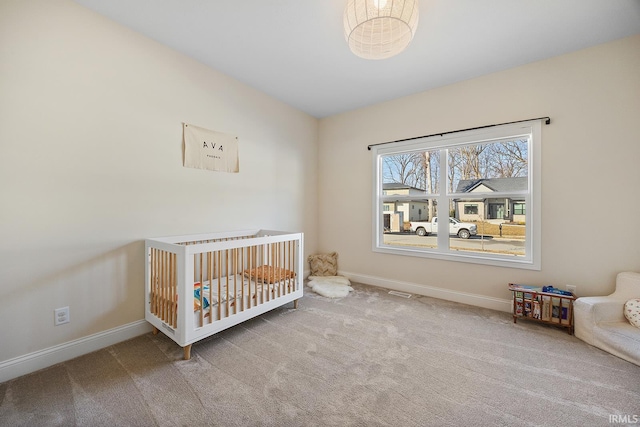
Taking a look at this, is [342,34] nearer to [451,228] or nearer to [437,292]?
[451,228]

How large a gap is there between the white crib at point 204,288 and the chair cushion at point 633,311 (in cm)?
260

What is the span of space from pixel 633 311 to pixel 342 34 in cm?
303

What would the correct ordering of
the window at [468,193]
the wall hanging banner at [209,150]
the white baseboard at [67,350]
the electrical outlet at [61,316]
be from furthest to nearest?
the window at [468,193], the wall hanging banner at [209,150], the electrical outlet at [61,316], the white baseboard at [67,350]

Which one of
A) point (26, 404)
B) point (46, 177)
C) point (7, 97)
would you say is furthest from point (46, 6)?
point (26, 404)

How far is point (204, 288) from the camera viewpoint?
6.82 feet

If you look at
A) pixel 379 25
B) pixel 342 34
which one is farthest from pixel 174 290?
pixel 342 34

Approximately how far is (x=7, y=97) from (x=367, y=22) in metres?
2.19

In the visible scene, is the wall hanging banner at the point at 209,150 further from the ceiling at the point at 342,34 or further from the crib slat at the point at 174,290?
the crib slat at the point at 174,290

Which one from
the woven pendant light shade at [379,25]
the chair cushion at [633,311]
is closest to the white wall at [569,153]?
the chair cushion at [633,311]

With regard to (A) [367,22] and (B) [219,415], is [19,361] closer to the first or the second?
(B) [219,415]

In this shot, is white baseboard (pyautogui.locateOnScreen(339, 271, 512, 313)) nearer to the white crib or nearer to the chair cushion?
the chair cushion

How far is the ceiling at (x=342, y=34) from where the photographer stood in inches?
68.2

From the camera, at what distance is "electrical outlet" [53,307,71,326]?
1656mm

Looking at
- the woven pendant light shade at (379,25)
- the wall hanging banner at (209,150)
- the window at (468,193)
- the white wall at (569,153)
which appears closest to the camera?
the woven pendant light shade at (379,25)
